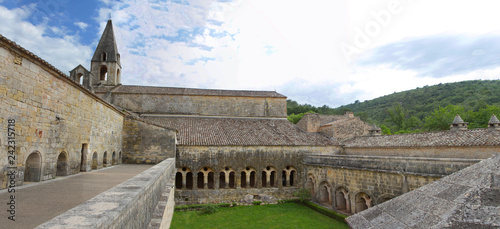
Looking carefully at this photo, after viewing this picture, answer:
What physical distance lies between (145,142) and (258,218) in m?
8.13

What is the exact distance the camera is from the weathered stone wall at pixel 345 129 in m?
24.2

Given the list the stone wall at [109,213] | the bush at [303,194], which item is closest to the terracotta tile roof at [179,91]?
the bush at [303,194]

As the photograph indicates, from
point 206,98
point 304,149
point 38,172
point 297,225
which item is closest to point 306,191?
point 304,149

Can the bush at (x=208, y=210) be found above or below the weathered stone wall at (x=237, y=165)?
below

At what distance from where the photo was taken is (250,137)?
21.0 meters

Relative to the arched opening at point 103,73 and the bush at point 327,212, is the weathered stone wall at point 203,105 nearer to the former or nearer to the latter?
the arched opening at point 103,73

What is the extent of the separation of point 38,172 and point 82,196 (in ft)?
10.4

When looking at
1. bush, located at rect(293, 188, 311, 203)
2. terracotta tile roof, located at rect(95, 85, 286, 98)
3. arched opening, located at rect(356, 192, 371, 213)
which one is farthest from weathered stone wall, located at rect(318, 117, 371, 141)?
arched opening, located at rect(356, 192, 371, 213)

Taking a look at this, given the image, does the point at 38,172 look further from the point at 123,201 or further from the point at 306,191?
the point at 306,191

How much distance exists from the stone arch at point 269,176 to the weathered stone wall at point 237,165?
79 mm

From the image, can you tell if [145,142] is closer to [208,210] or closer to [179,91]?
[208,210]

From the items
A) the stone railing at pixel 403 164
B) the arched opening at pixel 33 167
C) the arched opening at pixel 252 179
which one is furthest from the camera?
the arched opening at pixel 252 179

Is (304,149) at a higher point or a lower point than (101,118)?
lower

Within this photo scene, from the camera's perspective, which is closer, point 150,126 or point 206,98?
point 150,126
